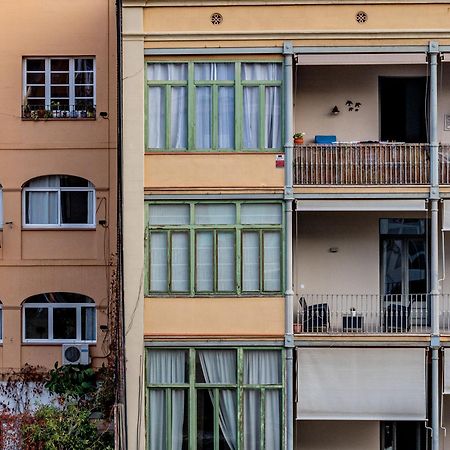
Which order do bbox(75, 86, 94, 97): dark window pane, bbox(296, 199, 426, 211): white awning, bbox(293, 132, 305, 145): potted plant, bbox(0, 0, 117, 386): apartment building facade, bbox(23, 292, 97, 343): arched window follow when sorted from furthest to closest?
bbox(75, 86, 94, 97): dark window pane, bbox(23, 292, 97, 343): arched window, bbox(0, 0, 117, 386): apartment building facade, bbox(293, 132, 305, 145): potted plant, bbox(296, 199, 426, 211): white awning

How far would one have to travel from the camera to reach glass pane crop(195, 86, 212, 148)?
20.0 meters

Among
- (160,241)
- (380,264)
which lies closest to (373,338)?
(380,264)

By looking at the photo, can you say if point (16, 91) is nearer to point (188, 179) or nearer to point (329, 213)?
point (188, 179)

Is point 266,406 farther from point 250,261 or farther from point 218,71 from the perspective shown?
point 218,71

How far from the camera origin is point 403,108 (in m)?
21.6

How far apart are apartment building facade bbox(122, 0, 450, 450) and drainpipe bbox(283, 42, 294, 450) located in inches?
1.1

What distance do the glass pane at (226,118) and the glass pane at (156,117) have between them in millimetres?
1077

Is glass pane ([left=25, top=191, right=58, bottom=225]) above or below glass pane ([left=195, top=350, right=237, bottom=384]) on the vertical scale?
above

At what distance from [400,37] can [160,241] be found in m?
6.02

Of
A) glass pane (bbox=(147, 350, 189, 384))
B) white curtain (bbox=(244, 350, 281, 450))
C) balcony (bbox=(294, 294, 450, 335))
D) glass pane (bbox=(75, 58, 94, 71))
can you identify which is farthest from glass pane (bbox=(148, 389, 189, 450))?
glass pane (bbox=(75, 58, 94, 71))

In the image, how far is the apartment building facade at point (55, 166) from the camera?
2255 cm

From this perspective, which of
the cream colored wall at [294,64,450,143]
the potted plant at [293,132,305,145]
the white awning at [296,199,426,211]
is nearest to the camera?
the white awning at [296,199,426,211]

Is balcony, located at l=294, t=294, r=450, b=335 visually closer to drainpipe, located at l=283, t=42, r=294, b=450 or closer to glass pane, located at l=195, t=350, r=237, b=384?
drainpipe, located at l=283, t=42, r=294, b=450

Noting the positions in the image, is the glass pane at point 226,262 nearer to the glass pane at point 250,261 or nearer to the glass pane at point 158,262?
the glass pane at point 250,261
